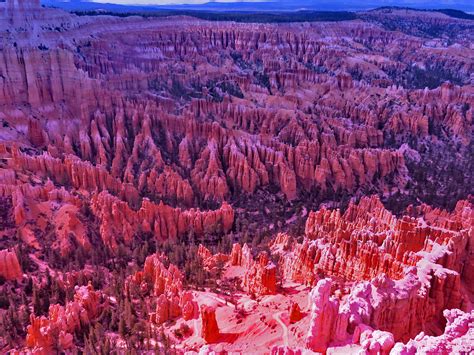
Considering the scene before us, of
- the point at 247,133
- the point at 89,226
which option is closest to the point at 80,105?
the point at 247,133

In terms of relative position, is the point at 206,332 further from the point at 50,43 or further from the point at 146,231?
the point at 50,43

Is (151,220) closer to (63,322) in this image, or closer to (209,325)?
(63,322)

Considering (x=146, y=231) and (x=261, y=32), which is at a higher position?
(x=261, y=32)

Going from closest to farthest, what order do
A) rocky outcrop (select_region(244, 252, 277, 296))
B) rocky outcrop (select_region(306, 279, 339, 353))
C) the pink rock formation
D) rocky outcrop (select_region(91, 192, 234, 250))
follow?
rocky outcrop (select_region(306, 279, 339, 353)) < the pink rock formation < rocky outcrop (select_region(244, 252, 277, 296)) < rocky outcrop (select_region(91, 192, 234, 250))

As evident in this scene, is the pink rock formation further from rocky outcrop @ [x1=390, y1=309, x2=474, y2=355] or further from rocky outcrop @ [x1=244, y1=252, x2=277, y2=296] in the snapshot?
rocky outcrop @ [x1=390, y1=309, x2=474, y2=355]

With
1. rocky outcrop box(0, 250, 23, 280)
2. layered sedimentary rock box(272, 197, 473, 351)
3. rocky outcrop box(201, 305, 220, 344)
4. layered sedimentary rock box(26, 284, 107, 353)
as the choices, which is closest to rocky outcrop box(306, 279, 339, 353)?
layered sedimentary rock box(272, 197, 473, 351)

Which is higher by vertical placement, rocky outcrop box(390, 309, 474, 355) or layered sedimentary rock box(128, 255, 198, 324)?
rocky outcrop box(390, 309, 474, 355)

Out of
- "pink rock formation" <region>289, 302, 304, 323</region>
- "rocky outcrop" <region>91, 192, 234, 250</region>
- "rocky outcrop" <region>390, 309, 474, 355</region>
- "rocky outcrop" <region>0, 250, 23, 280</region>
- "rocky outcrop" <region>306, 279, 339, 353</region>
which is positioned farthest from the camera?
"rocky outcrop" <region>91, 192, 234, 250</region>

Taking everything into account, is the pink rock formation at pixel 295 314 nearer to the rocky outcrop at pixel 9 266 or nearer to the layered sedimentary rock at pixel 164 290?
the layered sedimentary rock at pixel 164 290
